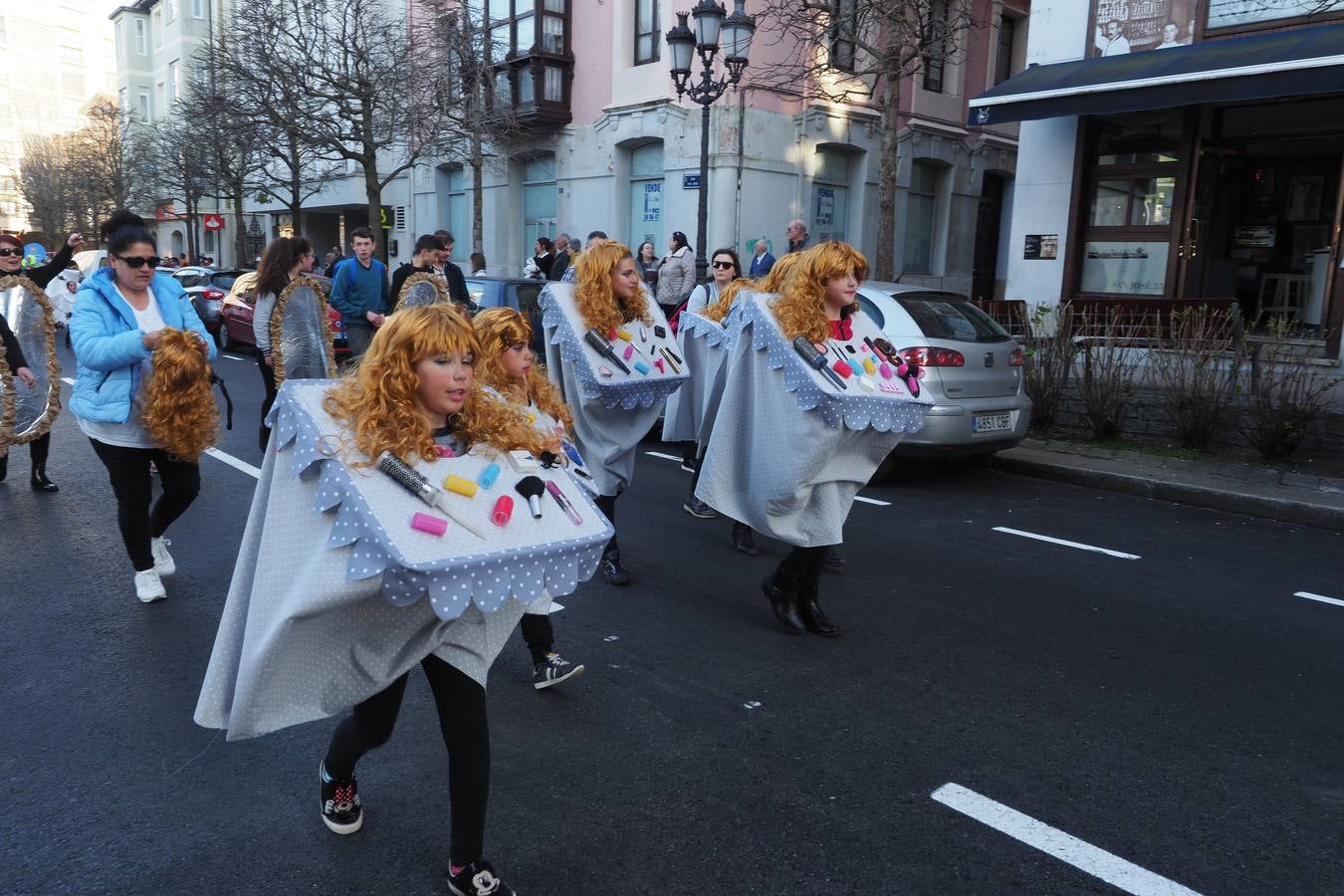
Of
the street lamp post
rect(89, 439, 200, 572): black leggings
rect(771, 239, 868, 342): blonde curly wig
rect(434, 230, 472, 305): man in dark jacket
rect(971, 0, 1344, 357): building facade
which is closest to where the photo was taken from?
rect(771, 239, 868, 342): blonde curly wig

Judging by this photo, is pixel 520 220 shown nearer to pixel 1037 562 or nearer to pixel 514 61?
pixel 514 61

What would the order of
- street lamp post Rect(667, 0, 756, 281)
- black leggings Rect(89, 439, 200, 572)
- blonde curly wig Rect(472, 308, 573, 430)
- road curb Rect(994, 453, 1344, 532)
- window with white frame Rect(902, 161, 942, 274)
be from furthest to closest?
window with white frame Rect(902, 161, 942, 274) < street lamp post Rect(667, 0, 756, 281) < road curb Rect(994, 453, 1344, 532) < black leggings Rect(89, 439, 200, 572) < blonde curly wig Rect(472, 308, 573, 430)

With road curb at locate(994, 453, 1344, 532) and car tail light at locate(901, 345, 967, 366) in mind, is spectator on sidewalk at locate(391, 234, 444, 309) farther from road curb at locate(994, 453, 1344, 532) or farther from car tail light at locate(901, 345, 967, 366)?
road curb at locate(994, 453, 1344, 532)

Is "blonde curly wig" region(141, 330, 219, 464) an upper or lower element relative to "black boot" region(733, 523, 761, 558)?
upper

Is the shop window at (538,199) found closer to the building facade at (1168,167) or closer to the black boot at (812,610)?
the building facade at (1168,167)

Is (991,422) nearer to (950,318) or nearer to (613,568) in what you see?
(950,318)

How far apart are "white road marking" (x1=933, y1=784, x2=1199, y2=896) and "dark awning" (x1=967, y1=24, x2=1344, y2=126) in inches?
421

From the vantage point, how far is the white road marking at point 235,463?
800 centimetres

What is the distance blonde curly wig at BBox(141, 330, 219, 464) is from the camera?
15.3 ft

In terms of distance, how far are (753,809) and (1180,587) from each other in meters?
3.60

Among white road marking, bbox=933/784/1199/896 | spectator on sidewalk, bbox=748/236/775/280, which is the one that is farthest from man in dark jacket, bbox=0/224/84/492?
spectator on sidewalk, bbox=748/236/775/280

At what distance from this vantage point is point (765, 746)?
11.7 ft

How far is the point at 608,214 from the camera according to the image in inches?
874

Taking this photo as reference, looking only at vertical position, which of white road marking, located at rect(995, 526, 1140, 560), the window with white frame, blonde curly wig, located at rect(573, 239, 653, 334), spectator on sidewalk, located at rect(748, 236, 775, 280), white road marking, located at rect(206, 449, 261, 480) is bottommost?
white road marking, located at rect(206, 449, 261, 480)
